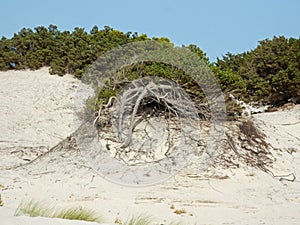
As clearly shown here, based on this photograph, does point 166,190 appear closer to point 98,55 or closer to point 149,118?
point 149,118

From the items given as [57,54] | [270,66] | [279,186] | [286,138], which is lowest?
[279,186]

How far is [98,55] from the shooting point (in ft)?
48.1

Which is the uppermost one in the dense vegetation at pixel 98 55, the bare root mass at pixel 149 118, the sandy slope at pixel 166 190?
the dense vegetation at pixel 98 55

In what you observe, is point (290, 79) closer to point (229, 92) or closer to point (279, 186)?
point (229, 92)

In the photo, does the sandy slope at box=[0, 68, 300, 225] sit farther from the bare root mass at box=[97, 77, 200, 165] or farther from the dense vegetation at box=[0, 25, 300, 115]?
the dense vegetation at box=[0, 25, 300, 115]

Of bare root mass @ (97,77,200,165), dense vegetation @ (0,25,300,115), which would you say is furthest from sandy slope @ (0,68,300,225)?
dense vegetation @ (0,25,300,115)

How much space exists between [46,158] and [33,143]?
2421 mm

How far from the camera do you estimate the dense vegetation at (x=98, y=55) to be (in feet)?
51.2

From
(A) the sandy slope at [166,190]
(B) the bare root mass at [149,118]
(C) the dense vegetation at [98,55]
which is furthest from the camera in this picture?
(C) the dense vegetation at [98,55]

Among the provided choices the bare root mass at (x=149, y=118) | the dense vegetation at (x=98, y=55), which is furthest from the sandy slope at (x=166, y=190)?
the dense vegetation at (x=98, y=55)

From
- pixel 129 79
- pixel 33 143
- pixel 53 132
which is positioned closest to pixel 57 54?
pixel 53 132

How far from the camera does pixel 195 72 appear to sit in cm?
958

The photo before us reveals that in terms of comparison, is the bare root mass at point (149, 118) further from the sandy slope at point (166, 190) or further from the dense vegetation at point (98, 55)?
the dense vegetation at point (98, 55)

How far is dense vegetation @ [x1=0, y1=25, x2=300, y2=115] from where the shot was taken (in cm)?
1562
